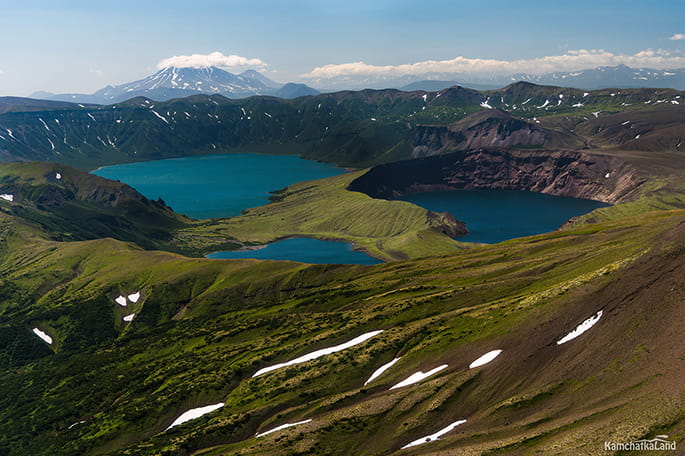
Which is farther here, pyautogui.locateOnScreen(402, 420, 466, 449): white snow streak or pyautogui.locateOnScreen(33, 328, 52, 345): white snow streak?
pyautogui.locateOnScreen(33, 328, 52, 345): white snow streak

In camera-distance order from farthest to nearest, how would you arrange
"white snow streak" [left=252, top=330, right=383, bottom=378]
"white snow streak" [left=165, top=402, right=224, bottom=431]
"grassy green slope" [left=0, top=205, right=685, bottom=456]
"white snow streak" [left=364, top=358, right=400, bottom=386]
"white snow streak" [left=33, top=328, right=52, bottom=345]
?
"white snow streak" [left=33, top=328, right=52, bottom=345], "white snow streak" [left=252, top=330, right=383, bottom=378], "white snow streak" [left=165, top=402, right=224, bottom=431], "white snow streak" [left=364, top=358, right=400, bottom=386], "grassy green slope" [left=0, top=205, right=685, bottom=456]

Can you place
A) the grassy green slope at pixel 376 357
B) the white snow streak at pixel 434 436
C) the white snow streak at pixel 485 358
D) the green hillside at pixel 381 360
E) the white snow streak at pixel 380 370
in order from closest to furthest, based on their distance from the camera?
1. the green hillside at pixel 381 360
2. the grassy green slope at pixel 376 357
3. the white snow streak at pixel 434 436
4. the white snow streak at pixel 485 358
5. the white snow streak at pixel 380 370

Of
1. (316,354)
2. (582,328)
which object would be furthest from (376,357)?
(582,328)

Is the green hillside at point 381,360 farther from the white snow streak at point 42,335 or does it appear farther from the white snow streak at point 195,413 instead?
the white snow streak at point 42,335

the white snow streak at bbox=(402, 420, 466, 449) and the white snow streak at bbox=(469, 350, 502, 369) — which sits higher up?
the white snow streak at bbox=(469, 350, 502, 369)

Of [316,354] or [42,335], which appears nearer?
[316,354]

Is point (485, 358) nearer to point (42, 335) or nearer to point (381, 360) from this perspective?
point (381, 360)

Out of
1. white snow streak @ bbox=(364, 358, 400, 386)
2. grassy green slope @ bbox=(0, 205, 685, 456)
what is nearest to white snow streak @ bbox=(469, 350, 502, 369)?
grassy green slope @ bbox=(0, 205, 685, 456)

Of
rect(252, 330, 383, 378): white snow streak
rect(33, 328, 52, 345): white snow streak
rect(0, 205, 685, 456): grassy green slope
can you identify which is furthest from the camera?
rect(33, 328, 52, 345): white snow streak

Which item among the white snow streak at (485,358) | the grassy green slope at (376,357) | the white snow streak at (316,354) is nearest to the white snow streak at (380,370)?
the grassy green slope at (376,357)

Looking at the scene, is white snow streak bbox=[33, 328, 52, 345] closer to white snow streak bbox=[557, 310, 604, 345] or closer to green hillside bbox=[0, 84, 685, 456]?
green hillside bbox=[0, 84, 685, 456]
